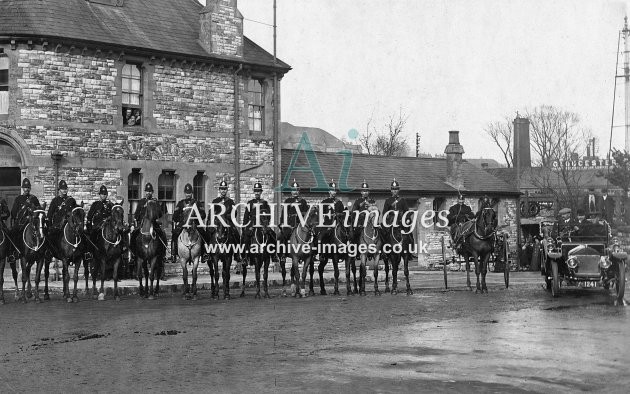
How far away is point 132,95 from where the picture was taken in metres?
27.8

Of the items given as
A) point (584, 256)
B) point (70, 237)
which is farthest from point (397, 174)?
point (70, 237)

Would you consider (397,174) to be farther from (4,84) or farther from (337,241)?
(337,241)

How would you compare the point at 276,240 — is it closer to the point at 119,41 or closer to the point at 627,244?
the point at 627,244

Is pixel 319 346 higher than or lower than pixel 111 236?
lower

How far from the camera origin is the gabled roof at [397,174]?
37406 mm

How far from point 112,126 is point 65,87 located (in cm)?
197

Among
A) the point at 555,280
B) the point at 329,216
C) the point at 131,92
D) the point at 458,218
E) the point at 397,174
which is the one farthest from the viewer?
the point at 397,174

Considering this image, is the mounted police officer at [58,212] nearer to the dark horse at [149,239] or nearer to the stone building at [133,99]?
the dark horse at [149,239]

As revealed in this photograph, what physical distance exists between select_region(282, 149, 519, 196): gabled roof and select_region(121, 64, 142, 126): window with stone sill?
26.9 feet

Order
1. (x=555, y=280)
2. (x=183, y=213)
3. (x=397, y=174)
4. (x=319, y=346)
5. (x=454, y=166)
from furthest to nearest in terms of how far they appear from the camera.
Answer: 1. (x=454, y=166)
2. (x=397, y=174)
3. (x=183, y=213)
4. (x=555, y=280)
5. (x=319, y=346)

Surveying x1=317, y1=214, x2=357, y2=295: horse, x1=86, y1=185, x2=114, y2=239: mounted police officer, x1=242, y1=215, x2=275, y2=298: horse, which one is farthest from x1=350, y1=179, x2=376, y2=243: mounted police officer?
x1=86, y1=185, x2=114, y2=239: mounted police officer

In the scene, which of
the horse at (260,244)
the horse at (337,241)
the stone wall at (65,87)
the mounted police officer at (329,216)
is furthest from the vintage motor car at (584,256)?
the stone wall at (65,87)

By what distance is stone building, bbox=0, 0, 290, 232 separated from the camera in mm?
25453

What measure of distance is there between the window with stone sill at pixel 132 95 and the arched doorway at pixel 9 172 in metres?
3.79
